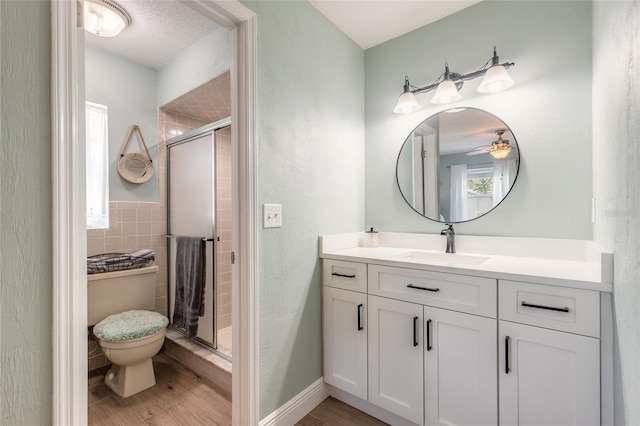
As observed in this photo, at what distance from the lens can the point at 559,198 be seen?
154 cm

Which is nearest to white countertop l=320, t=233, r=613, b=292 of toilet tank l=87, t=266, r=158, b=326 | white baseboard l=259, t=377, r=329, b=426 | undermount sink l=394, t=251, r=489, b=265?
undermount sink l=394, t=251, r=489, b=265

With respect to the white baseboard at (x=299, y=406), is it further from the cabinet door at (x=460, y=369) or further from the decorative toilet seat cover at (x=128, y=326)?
the decorative toilet seat cover at (x=128, y=326)

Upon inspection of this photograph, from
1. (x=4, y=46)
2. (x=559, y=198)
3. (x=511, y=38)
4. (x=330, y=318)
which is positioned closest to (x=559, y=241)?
(x=559, y=198)

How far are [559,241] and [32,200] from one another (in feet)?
7.13

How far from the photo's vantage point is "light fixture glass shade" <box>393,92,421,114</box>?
1.92 metres

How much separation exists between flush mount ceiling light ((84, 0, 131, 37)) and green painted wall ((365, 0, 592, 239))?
1835 mm

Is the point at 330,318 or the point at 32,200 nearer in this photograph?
the point at 32,200

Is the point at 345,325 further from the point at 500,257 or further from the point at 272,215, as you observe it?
the point at 500,257

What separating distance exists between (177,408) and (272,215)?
1328 millimetres

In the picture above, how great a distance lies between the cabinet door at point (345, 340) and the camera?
5.35 feet

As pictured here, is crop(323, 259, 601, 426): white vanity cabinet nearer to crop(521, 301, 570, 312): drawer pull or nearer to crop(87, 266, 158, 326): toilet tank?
crop(521, 301, 570, 312): drawer pull

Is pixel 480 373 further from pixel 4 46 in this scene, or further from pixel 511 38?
pixel 4 46

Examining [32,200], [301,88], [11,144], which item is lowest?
[32,200]

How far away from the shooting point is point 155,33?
2045mm
